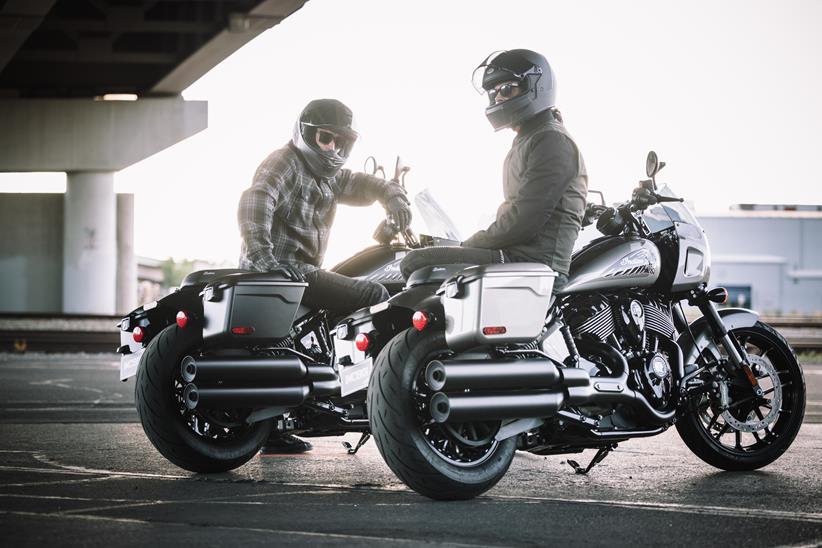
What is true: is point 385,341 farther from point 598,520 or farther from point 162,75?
point 162,75

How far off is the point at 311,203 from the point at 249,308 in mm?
1266

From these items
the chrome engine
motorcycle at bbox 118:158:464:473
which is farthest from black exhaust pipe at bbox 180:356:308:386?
the chrome engine

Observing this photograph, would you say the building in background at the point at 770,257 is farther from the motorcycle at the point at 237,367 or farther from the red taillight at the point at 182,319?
the red taillight at the point at 182,319

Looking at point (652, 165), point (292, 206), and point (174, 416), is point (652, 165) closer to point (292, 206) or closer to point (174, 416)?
point (292, 206)

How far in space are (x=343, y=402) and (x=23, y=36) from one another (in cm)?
1919

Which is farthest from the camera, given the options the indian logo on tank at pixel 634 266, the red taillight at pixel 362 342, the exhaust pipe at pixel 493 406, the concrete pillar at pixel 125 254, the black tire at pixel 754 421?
the concrete pillar at pixel 125 254

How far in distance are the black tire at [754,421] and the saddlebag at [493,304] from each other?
1.73m

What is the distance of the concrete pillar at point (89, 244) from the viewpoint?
109 feet

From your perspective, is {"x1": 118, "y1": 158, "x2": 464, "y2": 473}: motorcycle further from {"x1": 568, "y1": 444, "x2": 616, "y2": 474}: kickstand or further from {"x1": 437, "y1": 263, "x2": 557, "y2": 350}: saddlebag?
{"x1": 568, "y1": 444, "x2": 616, "y2": 474}: kickstand

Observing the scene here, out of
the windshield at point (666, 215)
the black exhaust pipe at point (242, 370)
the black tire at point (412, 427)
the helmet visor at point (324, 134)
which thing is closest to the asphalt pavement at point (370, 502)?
the black tire at point (412, 427)

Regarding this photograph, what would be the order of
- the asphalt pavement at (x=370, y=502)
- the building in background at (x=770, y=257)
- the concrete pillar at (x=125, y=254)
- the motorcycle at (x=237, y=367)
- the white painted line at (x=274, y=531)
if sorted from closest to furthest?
the white painted line at (x=274, y=531) → the asphalt pavement at (x=370, y=502) → the motorcycle at (x=237, y=367) → the concrete pillar at (x=125, y=254) → the building in background at (x=770, y=257)

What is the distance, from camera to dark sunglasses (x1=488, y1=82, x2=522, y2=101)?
693 centimetres

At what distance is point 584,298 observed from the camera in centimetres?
707

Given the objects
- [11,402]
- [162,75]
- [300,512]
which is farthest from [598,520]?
[162,75]
